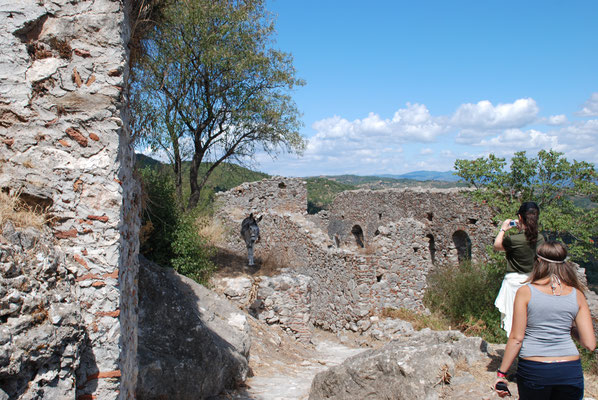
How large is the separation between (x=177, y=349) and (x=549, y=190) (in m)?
9.43

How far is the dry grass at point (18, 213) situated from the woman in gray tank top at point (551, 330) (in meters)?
3.63

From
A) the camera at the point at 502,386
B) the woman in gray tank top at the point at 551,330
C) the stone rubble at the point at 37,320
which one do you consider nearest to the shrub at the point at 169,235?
the stone rubble at the point at 37,320

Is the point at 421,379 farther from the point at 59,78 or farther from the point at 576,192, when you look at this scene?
the point at 576,192

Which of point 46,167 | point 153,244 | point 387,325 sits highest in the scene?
point 46,167

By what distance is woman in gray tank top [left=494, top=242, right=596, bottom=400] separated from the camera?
3410 mm

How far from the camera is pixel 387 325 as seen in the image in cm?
1131

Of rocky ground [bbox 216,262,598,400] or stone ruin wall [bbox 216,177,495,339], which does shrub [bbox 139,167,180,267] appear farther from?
stone ruin wall [bbox 216,177,495,339]

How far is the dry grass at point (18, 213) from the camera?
9.55ft

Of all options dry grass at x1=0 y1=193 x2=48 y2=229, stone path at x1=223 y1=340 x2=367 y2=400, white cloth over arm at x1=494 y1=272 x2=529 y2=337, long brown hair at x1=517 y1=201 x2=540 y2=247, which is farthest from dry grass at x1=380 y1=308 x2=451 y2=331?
dry grass at x1=0 y1=193 x2=48 y2=229

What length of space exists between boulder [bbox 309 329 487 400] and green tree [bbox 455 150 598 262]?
5.77 m

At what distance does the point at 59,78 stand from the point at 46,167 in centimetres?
69

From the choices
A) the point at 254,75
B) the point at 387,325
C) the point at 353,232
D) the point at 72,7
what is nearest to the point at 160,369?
the point at 72,7

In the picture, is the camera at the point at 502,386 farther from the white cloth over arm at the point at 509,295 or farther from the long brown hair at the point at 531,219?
the long brown hair at the point at 531,219

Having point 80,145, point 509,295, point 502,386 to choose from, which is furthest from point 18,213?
point 509,295
